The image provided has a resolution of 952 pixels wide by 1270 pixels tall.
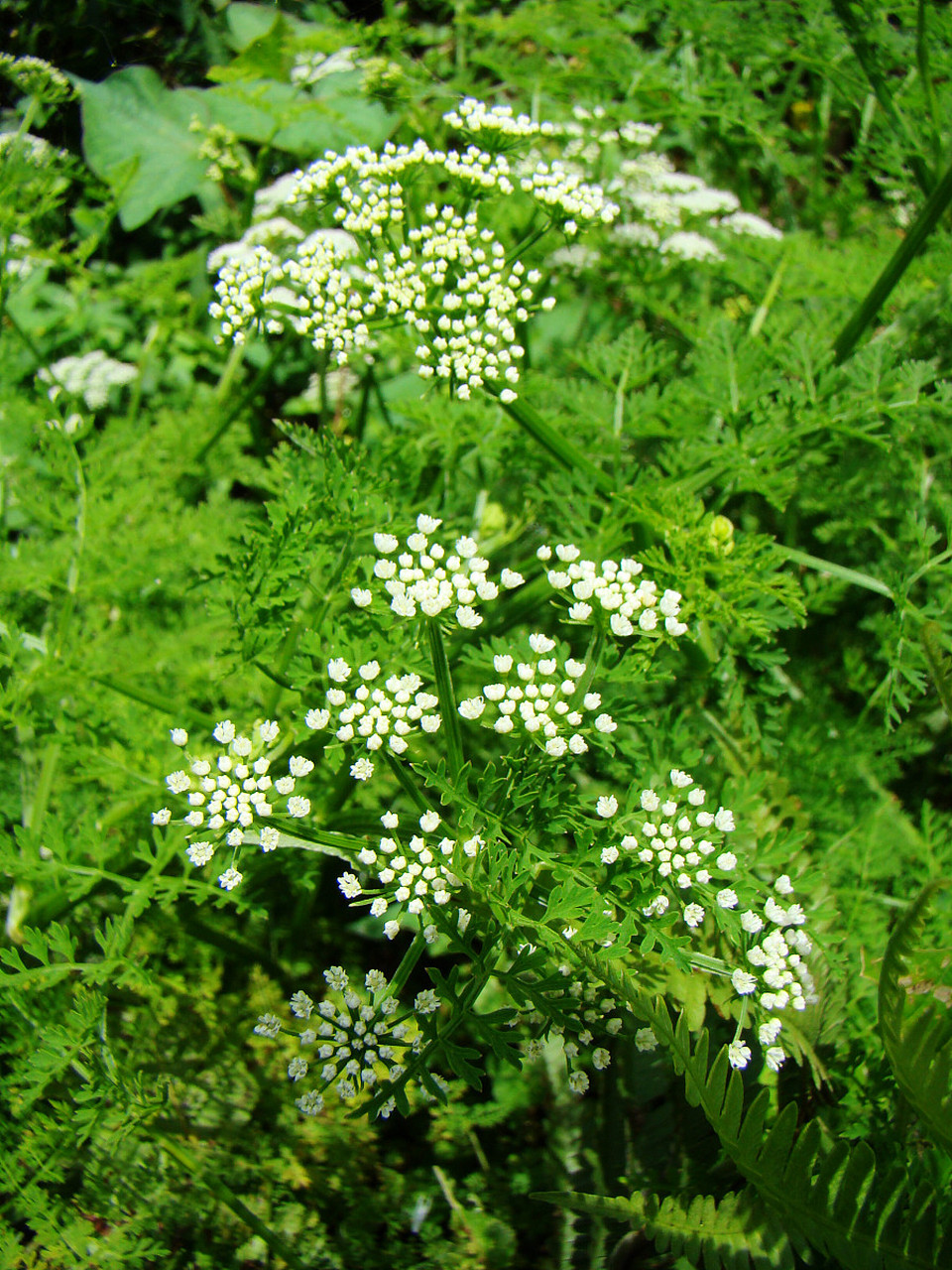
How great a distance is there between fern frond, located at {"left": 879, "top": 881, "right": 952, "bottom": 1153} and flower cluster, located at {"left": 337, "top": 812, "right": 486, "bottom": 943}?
761 mm

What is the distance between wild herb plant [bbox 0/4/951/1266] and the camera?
156 cm

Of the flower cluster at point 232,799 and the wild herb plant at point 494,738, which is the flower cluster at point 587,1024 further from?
the flower cluster at point 232,799

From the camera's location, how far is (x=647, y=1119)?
7.37ft

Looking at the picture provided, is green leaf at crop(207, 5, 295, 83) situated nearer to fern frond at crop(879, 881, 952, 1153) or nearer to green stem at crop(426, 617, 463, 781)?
green stem at crop(426, 617, 463, 781)

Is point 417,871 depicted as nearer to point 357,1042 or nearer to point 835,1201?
point 357,1042

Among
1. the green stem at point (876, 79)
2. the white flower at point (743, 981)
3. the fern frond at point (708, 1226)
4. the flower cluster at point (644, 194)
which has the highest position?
the green stem at point (876, 79)

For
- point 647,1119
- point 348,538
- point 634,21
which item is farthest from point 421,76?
point 647,1119

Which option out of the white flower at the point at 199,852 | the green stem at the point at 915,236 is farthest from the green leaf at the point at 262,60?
the white flower at the point at 199,852

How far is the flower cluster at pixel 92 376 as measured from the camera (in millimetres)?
3418

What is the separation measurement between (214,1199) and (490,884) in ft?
4.93

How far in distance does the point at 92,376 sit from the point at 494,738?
226 centimetres

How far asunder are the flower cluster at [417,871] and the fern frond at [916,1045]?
0.76m

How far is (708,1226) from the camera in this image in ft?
5.25

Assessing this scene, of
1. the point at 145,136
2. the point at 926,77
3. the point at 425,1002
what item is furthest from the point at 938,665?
the point at 145,136
